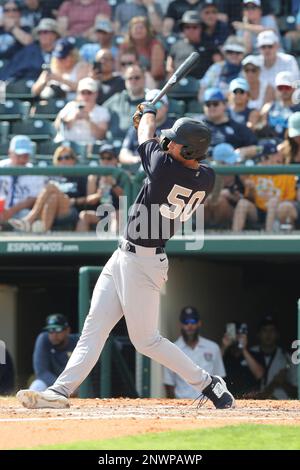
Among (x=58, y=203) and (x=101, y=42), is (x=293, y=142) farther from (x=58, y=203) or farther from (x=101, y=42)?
(x=101, y=42)

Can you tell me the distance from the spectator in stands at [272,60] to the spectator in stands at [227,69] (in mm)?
262

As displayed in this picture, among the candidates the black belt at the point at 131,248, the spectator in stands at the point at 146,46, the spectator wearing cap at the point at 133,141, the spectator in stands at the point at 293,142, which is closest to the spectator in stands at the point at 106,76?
the spectator in stands at the point at 146,46

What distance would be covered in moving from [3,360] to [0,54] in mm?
4870

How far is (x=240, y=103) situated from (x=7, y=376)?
11.2 feet

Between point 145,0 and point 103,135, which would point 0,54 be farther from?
point 103,135

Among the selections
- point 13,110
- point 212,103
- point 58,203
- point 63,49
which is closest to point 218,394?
point 58,203

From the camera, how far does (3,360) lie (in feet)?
32.6

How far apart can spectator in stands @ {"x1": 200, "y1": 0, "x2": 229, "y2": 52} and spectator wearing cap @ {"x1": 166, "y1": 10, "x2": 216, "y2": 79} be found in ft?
0.23

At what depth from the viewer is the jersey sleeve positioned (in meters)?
6.03

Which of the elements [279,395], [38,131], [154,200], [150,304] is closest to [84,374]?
[150,304]

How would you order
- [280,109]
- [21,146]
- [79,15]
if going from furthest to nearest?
[79,15], [280,109], [21,146]

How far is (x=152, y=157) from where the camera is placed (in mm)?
6051

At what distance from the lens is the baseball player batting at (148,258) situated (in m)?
6.06

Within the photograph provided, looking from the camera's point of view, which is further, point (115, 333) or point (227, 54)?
point (227, 54)
